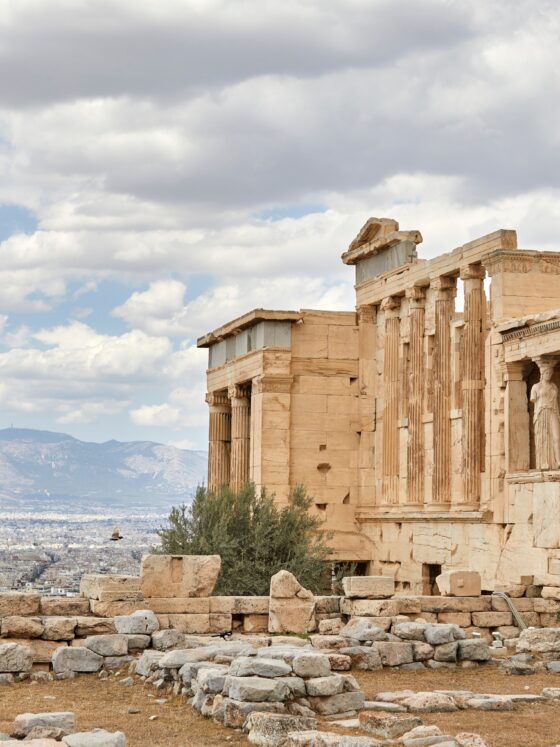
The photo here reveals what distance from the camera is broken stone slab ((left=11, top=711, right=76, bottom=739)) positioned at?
11305mm

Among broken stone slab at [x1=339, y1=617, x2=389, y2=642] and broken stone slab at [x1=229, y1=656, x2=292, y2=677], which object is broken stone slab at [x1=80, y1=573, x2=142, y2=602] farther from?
broken stone slab at [x1=229, y1=656, x2=292, y2=677]

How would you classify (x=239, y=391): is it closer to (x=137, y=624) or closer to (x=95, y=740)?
(x=137, y=624)

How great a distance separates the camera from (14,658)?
15.8 m

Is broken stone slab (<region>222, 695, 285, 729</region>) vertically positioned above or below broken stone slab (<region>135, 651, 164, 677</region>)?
below

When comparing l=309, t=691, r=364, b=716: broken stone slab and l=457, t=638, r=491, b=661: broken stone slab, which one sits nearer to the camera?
l=309, t=691, r=364, b=716: broken stone slab

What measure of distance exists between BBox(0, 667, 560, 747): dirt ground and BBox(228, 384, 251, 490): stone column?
641 inches

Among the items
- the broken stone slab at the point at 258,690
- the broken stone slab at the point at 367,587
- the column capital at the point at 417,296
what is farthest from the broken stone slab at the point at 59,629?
the column capital at the point at 417,296

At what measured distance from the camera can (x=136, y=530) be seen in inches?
6102

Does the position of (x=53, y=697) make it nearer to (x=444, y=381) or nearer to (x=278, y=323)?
(x=444, y=381)

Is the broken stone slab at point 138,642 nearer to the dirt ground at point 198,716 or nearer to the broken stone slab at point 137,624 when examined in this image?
the broken stone slab at point 137,624

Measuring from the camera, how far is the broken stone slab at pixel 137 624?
56.0ft

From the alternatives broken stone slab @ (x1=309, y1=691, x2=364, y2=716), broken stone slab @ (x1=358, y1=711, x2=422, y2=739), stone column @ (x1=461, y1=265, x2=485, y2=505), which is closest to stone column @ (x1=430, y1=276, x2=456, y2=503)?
stone column @ (x1=461, y1=265, x2=485, y2=505)

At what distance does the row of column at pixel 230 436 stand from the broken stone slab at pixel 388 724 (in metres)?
19.7

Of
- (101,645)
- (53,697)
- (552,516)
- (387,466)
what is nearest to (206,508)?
(387,466)
